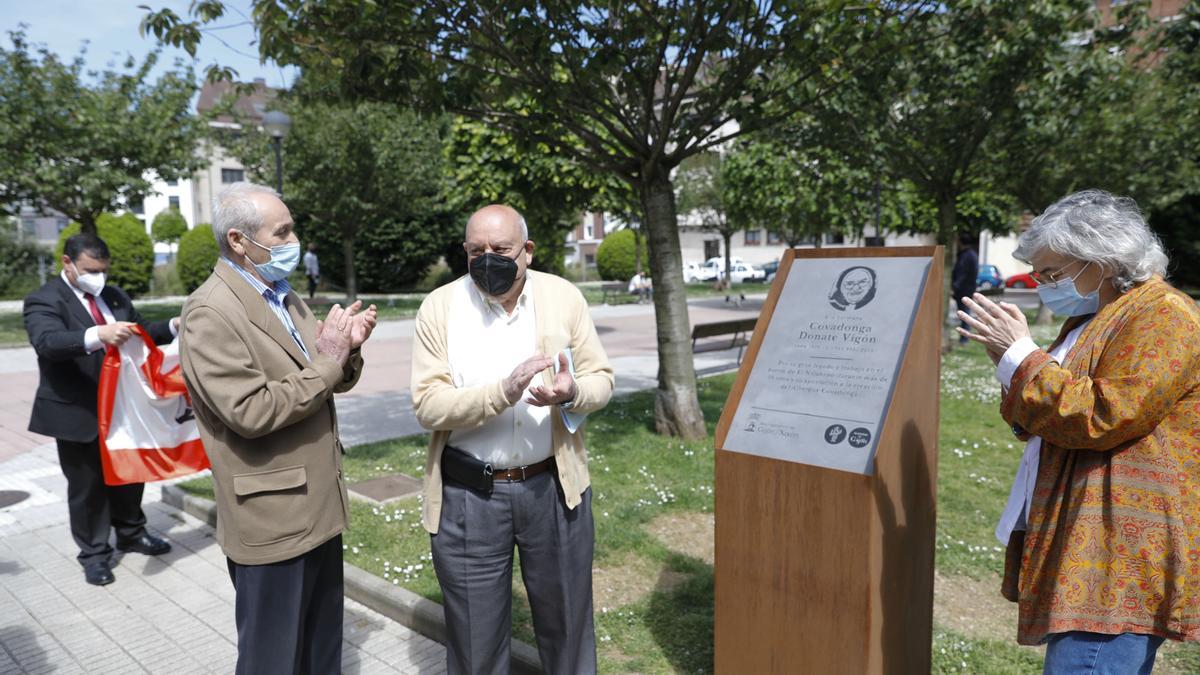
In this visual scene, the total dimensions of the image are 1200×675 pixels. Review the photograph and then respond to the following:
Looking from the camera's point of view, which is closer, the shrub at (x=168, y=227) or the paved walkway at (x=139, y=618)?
the paved walkway at (x=139, y=618)

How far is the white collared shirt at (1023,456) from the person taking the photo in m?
2.21

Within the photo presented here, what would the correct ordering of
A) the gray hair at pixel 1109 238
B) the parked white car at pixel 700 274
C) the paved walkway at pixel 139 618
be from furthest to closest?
1. the parked white car at pixel 700 274
2. the paved walkway at pixel 139 618
3. the gray hair at pixel 1109 238

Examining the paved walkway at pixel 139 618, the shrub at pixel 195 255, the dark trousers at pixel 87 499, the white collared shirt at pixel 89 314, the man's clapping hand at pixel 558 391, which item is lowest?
the paved walkway at pixel 139 618

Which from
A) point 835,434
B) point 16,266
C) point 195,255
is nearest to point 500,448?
point 835,434

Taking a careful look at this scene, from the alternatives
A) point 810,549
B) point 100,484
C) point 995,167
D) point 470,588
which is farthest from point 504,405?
point 995,167

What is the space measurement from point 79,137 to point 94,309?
14.0m

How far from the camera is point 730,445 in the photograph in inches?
113

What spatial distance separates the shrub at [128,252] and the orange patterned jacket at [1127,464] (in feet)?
102

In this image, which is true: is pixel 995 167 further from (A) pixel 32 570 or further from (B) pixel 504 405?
(A) pixel 32 570

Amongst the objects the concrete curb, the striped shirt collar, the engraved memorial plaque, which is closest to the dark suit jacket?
the concrete curb

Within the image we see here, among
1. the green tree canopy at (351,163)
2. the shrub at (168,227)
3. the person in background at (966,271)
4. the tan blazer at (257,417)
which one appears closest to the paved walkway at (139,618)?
the tan blazer at (257,417)

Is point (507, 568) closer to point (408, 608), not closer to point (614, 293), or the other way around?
point (408, 608)

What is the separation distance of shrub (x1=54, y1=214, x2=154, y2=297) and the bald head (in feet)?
96.5

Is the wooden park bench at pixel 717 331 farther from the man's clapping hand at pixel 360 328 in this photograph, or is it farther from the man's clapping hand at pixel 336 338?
the man's clapping hand at pixel 336 338
